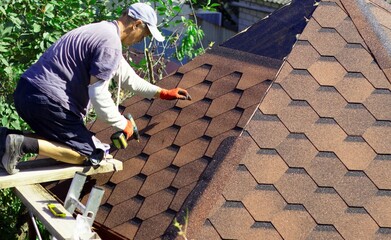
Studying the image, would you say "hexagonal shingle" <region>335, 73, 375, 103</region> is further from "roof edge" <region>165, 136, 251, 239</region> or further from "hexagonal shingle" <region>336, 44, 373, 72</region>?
"roof edge" <region>165, 136, 251, 239</region>

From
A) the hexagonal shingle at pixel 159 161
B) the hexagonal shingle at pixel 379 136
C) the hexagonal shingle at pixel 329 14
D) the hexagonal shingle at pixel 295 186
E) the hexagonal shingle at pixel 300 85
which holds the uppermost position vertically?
the hexagonal shingle at pixel 329 14

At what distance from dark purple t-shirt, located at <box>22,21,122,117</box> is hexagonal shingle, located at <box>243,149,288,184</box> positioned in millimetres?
1000

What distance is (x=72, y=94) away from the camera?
515 cm

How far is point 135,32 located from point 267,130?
1092mm

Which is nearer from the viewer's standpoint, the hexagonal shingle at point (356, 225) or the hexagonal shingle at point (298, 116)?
the hexagonal shingle at point (356, 225)

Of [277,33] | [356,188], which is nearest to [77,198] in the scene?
[356,188]

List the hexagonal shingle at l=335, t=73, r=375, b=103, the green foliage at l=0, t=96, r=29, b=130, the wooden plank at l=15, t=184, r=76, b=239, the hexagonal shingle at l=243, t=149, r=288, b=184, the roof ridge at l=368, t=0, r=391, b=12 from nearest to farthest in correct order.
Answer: the wooden plank at l=15, t=184, r=76, b=239 < the hexagonal shingle at l=243, t=149, r=288, b=184 < the hexagonal shingle at l=335, t=73, r=375, b=103 < the roof ridge at l=368, t=0, r=391, b=12 < the green foliage at l=0, t=96, r=29, b=130

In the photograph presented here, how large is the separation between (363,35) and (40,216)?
2.26 metres

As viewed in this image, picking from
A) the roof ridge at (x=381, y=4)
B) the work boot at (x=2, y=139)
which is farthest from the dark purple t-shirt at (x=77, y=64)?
the roof ridge at (x=381, y=4)

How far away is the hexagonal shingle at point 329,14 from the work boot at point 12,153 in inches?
79.9

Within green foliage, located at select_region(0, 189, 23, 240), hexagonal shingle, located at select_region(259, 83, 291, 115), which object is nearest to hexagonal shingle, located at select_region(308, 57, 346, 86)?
hexagonal shingle, located at select_region(259, 83, 291, 115)

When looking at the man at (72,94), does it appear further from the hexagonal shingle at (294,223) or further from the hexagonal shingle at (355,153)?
the hexagonal shingle at (355,153)

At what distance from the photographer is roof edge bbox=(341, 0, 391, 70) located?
5062mm

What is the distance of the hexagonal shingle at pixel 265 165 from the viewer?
15.0ft
